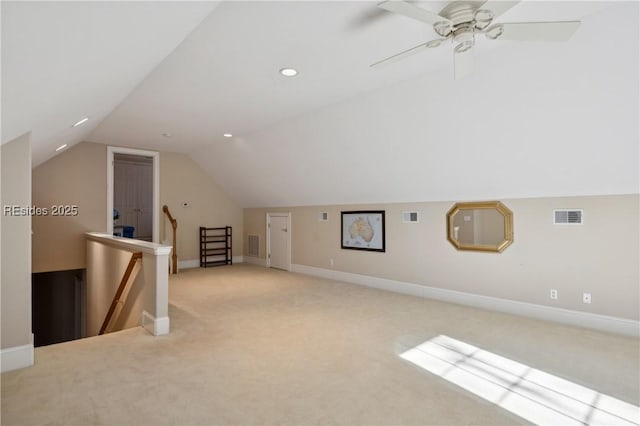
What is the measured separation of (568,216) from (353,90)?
9.77ft

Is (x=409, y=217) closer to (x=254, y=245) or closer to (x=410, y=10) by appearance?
(x=410, y=10)

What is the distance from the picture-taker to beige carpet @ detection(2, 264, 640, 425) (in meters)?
2.25

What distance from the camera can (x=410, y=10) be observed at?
1.95 metres

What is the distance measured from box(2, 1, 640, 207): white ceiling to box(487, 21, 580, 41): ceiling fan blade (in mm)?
501

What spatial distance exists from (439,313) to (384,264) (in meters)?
1.61

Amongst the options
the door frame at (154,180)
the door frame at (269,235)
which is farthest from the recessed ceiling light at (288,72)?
the door frame at (154,180)

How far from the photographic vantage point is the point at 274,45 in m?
2.95

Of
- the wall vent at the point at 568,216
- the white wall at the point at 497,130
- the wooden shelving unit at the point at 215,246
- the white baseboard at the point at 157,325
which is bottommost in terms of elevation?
the white baseboard at the point at 157,325

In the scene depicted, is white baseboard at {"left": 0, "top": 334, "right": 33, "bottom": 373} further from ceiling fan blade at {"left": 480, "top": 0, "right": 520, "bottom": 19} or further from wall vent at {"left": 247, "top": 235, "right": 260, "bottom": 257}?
wall vent at {"left": 247, "top": 235, "right": 260, "bottom": 257}

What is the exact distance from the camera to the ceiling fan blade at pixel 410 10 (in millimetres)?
1868

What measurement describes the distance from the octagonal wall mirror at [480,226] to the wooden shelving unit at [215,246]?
574 centimetres

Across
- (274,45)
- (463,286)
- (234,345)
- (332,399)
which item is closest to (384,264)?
(463,286)

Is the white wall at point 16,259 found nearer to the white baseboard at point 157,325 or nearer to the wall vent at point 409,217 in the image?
the white baseboard at point 157,325

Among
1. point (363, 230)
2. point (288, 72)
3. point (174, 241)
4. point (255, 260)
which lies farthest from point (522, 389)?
point (174, 241)
